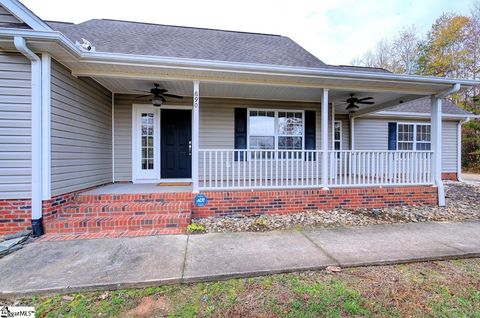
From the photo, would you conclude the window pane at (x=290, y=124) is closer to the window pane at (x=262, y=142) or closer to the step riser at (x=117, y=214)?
the window pane at (x=262, y=142)

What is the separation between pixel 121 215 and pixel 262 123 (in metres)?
4.26

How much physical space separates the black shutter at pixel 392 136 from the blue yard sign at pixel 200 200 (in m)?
7.73

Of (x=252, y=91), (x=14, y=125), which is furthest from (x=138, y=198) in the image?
(x=252, y=91)

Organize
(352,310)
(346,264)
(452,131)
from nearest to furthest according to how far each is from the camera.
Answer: (352,310) < (346,264) < (452,131)

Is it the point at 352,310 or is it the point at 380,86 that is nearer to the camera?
the point at 352,310

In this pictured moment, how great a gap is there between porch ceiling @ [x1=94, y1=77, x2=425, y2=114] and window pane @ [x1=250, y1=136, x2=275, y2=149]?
1.13m

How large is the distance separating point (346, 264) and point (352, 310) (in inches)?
31.0

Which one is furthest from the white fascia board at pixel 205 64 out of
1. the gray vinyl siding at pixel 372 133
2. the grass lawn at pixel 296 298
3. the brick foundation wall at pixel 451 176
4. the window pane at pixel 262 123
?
the brick foundation wall at pixel 451 176

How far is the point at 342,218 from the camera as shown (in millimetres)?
4414

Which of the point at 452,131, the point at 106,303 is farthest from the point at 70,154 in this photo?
the point at 452,131

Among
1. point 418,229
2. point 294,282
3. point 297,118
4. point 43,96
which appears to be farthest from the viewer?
point 297,118

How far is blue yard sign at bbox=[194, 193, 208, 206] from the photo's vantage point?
14.3 ft

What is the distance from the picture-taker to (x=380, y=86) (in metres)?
5.00

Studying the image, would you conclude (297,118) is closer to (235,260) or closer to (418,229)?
(418,229)
